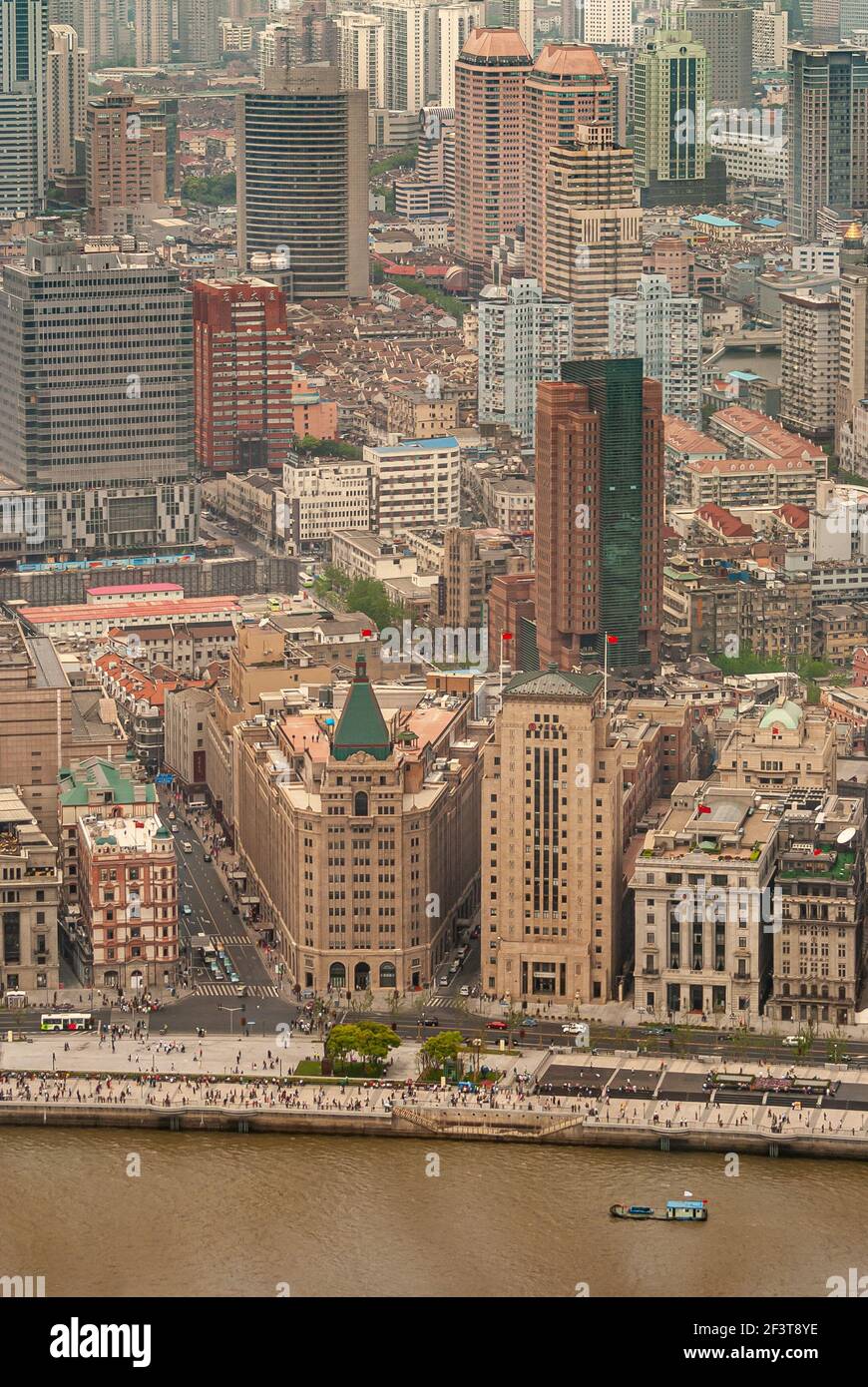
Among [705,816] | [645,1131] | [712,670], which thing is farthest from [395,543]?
[645,1131]

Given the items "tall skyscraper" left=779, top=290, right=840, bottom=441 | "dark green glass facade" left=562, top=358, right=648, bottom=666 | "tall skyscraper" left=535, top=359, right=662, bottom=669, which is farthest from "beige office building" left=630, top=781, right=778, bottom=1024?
"tall skyscraper" left=779, top=290, right=840, bottom=441

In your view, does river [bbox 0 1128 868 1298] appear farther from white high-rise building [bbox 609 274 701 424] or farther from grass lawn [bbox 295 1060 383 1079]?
white high-rise building [bbox 609 274 701 424]

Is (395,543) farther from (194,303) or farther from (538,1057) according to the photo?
(538,1057)

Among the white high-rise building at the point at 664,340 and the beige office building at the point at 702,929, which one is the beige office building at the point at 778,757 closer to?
the beige office building at the point at 702,929

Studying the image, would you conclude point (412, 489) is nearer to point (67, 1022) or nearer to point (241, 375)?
point (241, 375)

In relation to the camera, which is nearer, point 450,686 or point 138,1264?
Answer: point 138,1264

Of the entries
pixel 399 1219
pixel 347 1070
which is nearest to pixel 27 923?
pixel 347 1070
